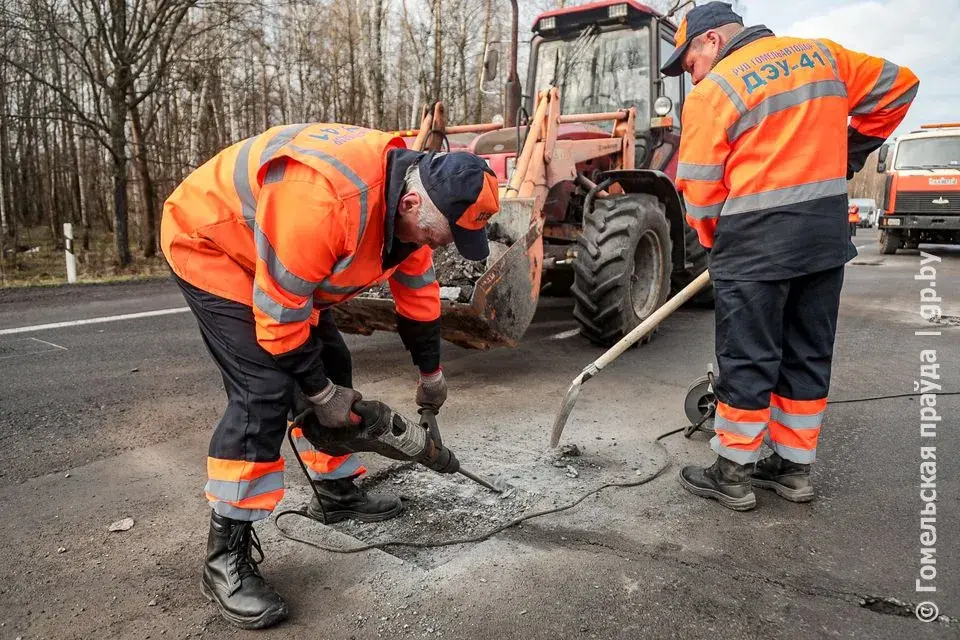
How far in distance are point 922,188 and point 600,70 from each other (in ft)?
32.4

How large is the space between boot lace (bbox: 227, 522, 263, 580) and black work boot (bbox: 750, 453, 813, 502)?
2.00m

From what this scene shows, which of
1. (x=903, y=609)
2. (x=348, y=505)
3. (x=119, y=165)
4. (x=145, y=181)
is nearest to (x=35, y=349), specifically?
(x=348, y=505)

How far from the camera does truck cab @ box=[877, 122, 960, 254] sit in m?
12.8

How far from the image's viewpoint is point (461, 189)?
199cm

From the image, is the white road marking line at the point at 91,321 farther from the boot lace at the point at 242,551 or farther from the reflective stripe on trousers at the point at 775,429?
the reflective stripe on trousers at the point at 775,429

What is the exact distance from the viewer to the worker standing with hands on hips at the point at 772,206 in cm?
253

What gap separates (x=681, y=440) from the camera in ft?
11.3

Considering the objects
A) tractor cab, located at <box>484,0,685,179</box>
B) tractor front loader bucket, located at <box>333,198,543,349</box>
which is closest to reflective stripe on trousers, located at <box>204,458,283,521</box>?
tractor front loader bucket, located at <box>333,198,543,349</box>

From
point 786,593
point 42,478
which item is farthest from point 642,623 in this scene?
point 42,478

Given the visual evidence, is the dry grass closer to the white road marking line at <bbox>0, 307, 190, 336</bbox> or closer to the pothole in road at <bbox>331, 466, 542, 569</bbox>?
the white road marking line at <bbox>0, 307, 190, 336</bbox>

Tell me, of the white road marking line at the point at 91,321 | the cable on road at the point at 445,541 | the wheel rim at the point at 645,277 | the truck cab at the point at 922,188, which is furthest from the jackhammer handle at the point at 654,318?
the truck cab at the point at 922,188

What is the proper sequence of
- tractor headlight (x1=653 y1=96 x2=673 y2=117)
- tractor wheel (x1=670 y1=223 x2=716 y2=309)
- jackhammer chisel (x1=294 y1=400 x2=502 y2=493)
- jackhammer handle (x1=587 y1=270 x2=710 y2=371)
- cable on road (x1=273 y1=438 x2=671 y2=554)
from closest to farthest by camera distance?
jackhammer chisel (x1=294 y1=400 x2=502 y2=493)
cable on road (x1=273 y1=438 x2=671 y2=554)
jackhammer handle (x1=587 y1=270 x2=710 y2=371)
tractor headlight (x1=653 y1=96 x2=673 y2=117)
tractor wheel (x1=670 y1=223 x2=716 y2=309)

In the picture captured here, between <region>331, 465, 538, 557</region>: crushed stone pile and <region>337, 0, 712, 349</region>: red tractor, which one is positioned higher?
<region>337, 0, 712, 349</region>: red tractor

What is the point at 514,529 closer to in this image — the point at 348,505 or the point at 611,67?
the point at 348,505
